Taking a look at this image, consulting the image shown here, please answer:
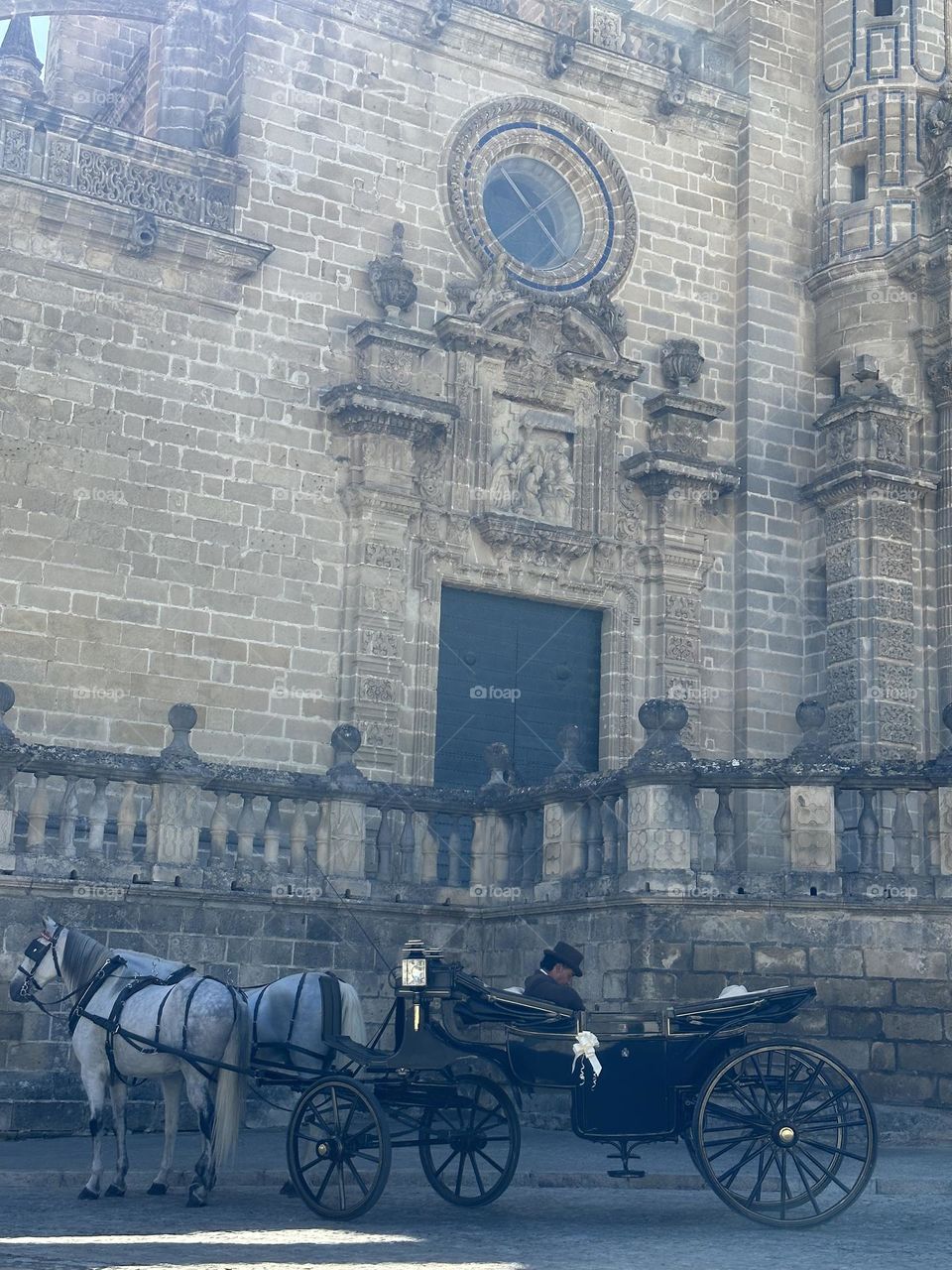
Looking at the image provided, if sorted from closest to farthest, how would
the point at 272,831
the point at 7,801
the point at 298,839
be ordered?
the point at 7,801 < the point at 272,831 < the point at 298,839

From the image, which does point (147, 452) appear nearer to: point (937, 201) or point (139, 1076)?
point (139, 1076)

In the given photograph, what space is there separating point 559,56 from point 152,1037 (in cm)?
1449

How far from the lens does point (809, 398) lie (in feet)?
70.4

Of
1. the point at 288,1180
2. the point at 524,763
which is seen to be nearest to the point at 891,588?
the point at 524,763

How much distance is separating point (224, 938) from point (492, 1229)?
5.98 metres

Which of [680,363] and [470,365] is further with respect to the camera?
[680,363]

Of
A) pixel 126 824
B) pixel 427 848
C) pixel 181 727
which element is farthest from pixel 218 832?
pixel 427 848

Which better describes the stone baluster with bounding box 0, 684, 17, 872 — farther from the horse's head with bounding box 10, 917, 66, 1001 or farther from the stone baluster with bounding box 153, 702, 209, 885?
the horse's head with bounding box 10, 917, 66, 1001

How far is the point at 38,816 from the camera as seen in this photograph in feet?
45.7

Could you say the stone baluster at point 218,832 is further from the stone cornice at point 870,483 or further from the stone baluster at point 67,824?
the stone cornice at point 870,483

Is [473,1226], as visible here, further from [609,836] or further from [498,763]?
[498,763]

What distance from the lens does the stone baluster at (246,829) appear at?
14.7 m

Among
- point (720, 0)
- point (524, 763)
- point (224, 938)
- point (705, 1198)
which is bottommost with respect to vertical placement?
point (705, 1198)

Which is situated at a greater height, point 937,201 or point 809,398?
point 937,201
